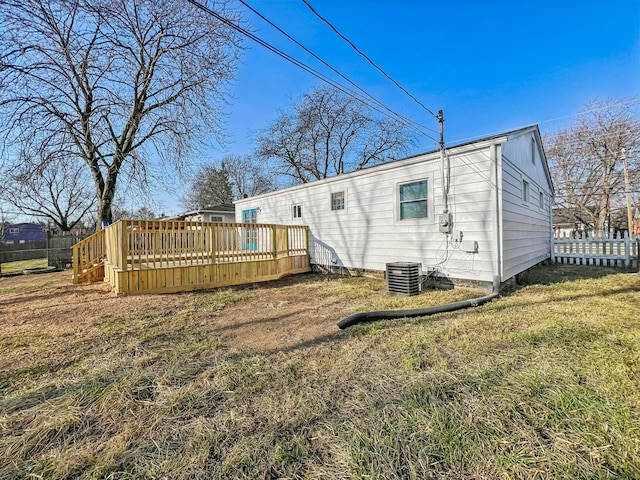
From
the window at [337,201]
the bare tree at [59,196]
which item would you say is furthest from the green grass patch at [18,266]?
the window at [337,201]

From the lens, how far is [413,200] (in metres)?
6.27

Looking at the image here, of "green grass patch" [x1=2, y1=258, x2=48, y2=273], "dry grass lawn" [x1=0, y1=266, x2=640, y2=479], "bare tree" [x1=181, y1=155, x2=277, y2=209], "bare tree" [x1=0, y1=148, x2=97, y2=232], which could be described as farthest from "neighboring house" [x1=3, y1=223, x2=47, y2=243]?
"dry grass lawn" [x1=0, y1=266, x2=640, y2=479]

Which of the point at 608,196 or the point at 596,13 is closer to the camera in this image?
the point at 596,13

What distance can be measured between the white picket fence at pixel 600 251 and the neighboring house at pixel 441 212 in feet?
6.53

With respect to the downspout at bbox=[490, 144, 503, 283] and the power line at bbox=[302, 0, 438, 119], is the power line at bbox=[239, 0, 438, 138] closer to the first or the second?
the power line at bbox=[302, 0, 438, 119]

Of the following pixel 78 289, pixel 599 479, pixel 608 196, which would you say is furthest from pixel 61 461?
pixel 608 196

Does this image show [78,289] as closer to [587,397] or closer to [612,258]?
[587,397]

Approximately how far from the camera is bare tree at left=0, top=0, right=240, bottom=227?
757cm

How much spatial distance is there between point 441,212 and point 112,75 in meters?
10.9

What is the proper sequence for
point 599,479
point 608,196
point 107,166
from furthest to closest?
1. point 608,196
2. point 107,166
3. point 599,479

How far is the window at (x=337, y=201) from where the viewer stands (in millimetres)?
7812

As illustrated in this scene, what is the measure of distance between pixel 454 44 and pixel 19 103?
12889mm

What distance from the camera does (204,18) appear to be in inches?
347

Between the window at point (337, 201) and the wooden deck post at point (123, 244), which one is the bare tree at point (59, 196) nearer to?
the wooden deck post at point (123, 244)
